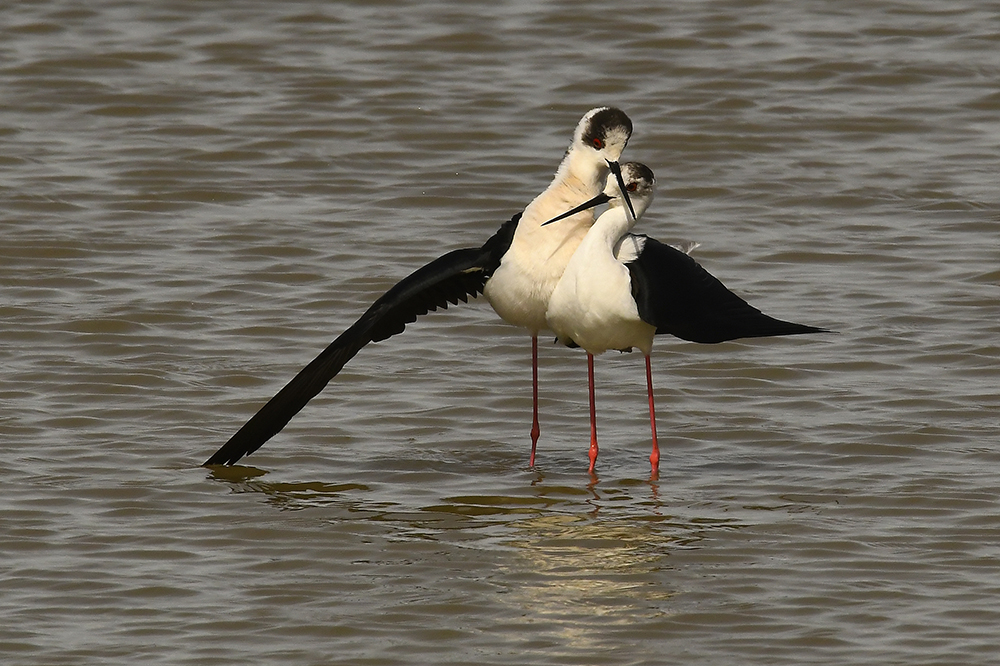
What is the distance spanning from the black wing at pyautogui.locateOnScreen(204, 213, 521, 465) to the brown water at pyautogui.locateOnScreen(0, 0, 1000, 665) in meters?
0.22

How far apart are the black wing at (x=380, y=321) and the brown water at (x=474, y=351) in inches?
8.5

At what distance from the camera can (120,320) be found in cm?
1037

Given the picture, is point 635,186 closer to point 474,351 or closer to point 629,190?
point 629,190

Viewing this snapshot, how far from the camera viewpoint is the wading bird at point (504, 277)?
27.4 feet

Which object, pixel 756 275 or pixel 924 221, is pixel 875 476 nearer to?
pixel 756 275

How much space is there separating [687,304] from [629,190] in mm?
680

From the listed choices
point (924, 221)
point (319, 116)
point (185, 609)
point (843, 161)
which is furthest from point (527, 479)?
point (319, 116)

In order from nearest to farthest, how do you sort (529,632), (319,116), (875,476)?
(529,632), (875,476), (319,116)

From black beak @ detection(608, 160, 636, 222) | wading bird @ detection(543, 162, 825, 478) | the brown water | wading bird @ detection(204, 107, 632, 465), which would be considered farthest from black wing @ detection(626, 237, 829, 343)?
the brown water

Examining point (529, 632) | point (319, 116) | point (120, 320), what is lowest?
point (529, 632)

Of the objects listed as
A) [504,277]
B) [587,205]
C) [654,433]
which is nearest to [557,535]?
[654,433]

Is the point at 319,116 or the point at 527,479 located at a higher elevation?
the point at 319,116

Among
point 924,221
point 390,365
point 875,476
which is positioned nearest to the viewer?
point 875,476

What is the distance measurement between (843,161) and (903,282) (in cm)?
A: 243
